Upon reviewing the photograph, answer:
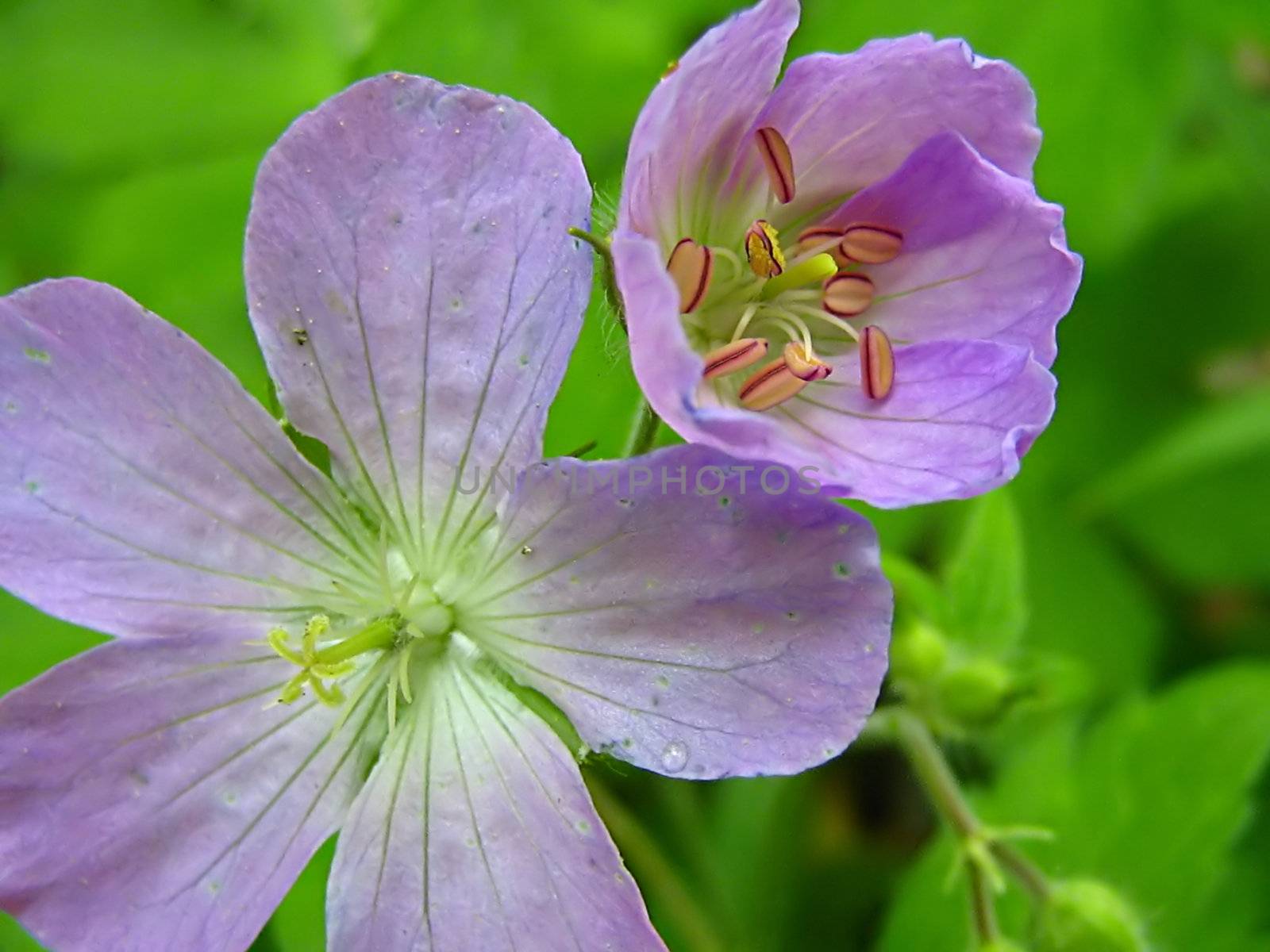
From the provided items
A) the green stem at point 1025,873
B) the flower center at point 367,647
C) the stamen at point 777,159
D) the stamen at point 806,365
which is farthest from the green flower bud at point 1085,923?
the stamen at point 777,159

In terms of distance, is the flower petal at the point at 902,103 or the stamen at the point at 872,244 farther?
the stamen at the point at 872,244

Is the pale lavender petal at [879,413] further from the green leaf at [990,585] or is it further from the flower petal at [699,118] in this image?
the green leaf at [990,585]

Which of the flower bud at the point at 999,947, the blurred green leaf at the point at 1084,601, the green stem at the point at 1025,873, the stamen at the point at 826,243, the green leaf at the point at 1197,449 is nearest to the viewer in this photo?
the stamen at the point at 826,243

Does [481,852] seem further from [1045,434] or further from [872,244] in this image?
[1045,434]

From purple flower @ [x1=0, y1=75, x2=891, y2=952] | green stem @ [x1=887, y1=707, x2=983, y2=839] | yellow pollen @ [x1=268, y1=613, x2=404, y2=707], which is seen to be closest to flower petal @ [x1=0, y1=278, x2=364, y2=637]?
purple flower @ [x1=0, y1=75, x2=891, y2=952]

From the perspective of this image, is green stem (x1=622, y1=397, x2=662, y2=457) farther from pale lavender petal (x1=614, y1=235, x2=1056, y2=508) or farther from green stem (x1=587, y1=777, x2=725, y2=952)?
green stem (x1=587, y1=777, x2=725, y2=952)

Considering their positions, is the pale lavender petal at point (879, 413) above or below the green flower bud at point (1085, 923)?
above

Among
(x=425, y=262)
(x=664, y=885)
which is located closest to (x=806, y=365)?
(x=425, y=262)
